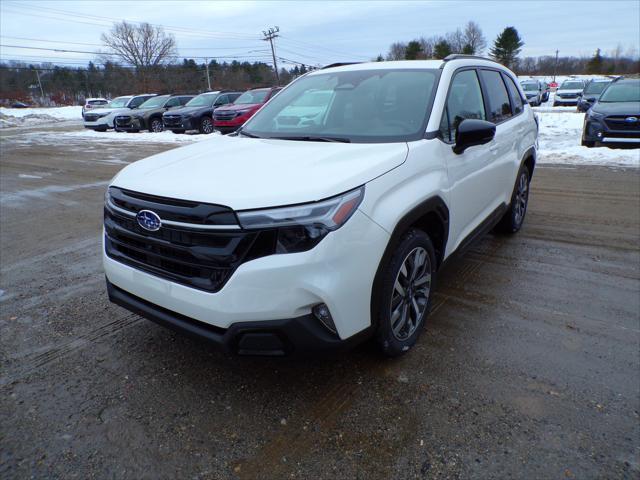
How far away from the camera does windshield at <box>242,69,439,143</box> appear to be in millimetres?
3156

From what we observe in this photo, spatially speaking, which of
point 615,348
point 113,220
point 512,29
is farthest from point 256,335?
point 512,29

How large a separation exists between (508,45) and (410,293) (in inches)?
3304

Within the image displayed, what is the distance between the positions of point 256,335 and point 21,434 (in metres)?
1.38

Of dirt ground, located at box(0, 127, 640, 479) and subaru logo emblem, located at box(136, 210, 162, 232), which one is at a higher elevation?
subaru logo emblem, located at box(136, 210, 162, 232)

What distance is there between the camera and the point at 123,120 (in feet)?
70.4

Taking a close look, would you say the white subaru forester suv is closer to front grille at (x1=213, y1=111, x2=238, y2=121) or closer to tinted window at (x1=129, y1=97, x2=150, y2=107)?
front grille at (x1=213, y1=111, x2=238, y2=121)

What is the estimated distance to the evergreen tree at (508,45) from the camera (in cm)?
7394

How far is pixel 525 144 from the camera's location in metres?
5.10

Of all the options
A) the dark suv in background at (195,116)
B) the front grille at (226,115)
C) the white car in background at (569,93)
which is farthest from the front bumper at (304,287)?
the white car in background at (569,93)

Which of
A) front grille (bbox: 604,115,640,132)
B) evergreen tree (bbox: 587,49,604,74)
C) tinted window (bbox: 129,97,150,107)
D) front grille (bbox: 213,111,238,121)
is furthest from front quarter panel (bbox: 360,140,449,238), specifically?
evergreen tree (bbox: 587,49,604,74)

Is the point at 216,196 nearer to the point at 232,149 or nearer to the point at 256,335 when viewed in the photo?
the point at 256,335

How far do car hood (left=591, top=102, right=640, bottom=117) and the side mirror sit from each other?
899cm

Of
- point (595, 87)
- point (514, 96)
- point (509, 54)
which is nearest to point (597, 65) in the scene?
point (509, 54)

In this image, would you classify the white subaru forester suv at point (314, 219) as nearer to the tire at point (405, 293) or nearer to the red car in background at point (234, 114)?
the tire at point (405, 293)
